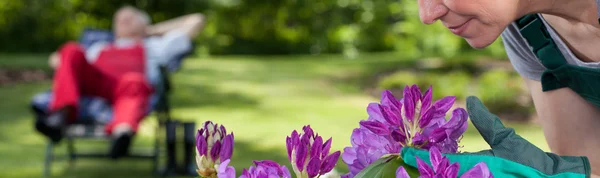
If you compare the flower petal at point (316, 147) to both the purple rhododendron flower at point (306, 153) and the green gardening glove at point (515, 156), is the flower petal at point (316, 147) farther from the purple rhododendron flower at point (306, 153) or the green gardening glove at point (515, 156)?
the green gardening glove at point (515, 156)

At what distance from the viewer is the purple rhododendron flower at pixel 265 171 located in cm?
83

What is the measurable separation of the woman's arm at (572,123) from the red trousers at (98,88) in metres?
5.35

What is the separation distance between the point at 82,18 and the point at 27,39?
1.25m

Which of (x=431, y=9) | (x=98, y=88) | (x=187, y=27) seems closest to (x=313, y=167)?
(x=431, y=9)

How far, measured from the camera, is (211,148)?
87 cm

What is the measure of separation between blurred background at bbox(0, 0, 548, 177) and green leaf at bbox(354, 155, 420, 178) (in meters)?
5.80

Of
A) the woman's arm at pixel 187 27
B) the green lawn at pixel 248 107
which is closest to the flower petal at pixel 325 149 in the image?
the green lawn at pixel 248 107

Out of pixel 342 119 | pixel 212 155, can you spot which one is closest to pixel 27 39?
pixel 342 119

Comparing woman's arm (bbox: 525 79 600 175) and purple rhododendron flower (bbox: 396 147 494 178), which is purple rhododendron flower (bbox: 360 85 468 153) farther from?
woman's arm (bbox: 525 79 600 175)

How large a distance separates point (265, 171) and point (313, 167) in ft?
0.14

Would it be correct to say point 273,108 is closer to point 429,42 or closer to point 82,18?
point 429,42

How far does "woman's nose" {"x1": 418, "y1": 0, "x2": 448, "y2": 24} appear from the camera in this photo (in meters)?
0.97

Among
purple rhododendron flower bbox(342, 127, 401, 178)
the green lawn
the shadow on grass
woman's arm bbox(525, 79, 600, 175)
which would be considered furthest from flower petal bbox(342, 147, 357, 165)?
the shadow on grass

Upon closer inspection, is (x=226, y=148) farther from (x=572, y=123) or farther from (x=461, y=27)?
(x=572, y=123)
